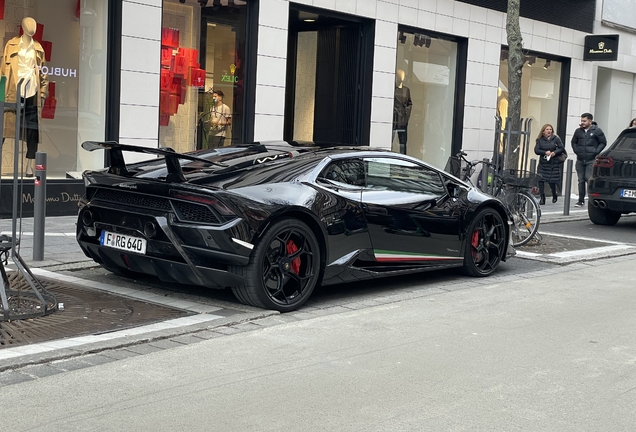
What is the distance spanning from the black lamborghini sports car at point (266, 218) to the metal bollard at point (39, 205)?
1124 millimetres

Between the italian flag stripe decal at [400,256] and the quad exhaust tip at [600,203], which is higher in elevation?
the quad exhaust tip at [600,203]

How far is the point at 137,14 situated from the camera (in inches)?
508

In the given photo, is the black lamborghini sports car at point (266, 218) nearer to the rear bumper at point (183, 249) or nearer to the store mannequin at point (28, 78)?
the rear bumper at point (183, 249)

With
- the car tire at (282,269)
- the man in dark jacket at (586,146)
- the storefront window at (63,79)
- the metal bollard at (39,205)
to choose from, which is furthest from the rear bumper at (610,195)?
the metal bollard at (39,205)

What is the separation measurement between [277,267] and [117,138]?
22.0 feet

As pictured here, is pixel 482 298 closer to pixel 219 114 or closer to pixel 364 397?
pixel 364 397

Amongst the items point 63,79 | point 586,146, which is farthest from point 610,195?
point 63,79

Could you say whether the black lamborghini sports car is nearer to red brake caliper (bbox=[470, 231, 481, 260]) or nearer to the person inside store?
red brake caliper (bbox=[470, 231, 481, 260])

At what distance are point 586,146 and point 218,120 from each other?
316 inches

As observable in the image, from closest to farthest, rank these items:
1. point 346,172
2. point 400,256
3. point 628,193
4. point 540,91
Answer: point 346,172 → point 400,256 → point 628,193 → point 540,91

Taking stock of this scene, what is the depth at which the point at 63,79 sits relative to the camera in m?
12.8

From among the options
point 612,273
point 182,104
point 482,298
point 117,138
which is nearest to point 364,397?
point 482,298

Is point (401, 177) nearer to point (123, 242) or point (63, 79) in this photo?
point (123, 242)

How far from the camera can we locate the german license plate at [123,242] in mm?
6969
